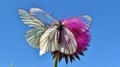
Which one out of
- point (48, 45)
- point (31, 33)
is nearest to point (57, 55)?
point (48, 45)

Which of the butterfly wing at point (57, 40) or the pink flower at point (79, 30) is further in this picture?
the pink flower at point (79, 30)

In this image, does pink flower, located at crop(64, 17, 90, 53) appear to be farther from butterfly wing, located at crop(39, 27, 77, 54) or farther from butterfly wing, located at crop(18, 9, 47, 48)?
butterfly wing, located at crop(18, 9, 47, 48)

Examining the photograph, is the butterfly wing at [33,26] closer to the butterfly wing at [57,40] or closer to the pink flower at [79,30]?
the butterfly wing at [57,40]

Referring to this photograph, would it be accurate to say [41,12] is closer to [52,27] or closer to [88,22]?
[52,27]

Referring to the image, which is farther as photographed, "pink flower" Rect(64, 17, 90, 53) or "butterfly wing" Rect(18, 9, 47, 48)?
"pink flower" Rect(64, 17, 90, 53)

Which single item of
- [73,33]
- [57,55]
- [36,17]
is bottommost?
[57,55]

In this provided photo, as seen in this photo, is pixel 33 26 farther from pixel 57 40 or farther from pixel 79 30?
pixel 79 30
